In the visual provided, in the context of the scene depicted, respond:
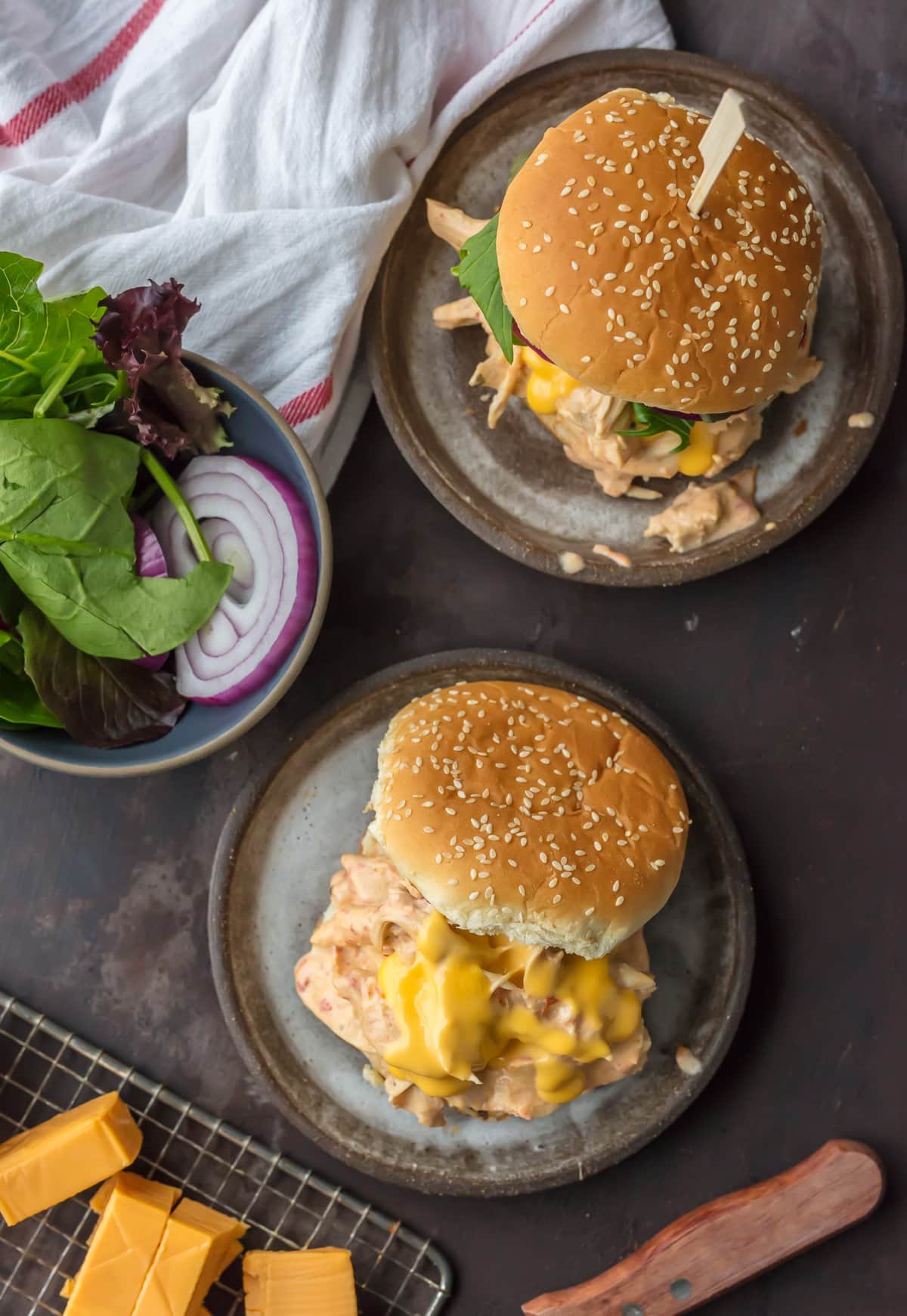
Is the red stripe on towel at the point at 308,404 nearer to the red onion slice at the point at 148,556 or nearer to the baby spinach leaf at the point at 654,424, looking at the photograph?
the red onion slice at the point at 148,556

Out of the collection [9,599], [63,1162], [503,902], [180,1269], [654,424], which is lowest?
[180,1269]

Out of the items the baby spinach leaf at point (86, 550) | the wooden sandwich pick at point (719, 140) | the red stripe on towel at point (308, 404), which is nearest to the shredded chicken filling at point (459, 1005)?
the baby spinach leaf at point (86, 550)

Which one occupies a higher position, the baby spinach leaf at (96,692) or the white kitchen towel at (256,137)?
the white kitchen towel at (256,137)

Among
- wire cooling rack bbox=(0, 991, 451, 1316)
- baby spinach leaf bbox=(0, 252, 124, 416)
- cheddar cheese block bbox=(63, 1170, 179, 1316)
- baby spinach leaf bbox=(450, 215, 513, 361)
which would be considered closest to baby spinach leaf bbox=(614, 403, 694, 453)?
baby spinach leaf bbox=(450, 215, 513, 361)

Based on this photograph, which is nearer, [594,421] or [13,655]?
[13,655]

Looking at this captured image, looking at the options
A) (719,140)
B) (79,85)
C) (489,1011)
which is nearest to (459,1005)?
(489,1011)

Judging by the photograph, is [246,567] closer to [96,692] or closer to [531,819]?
[96,692]
